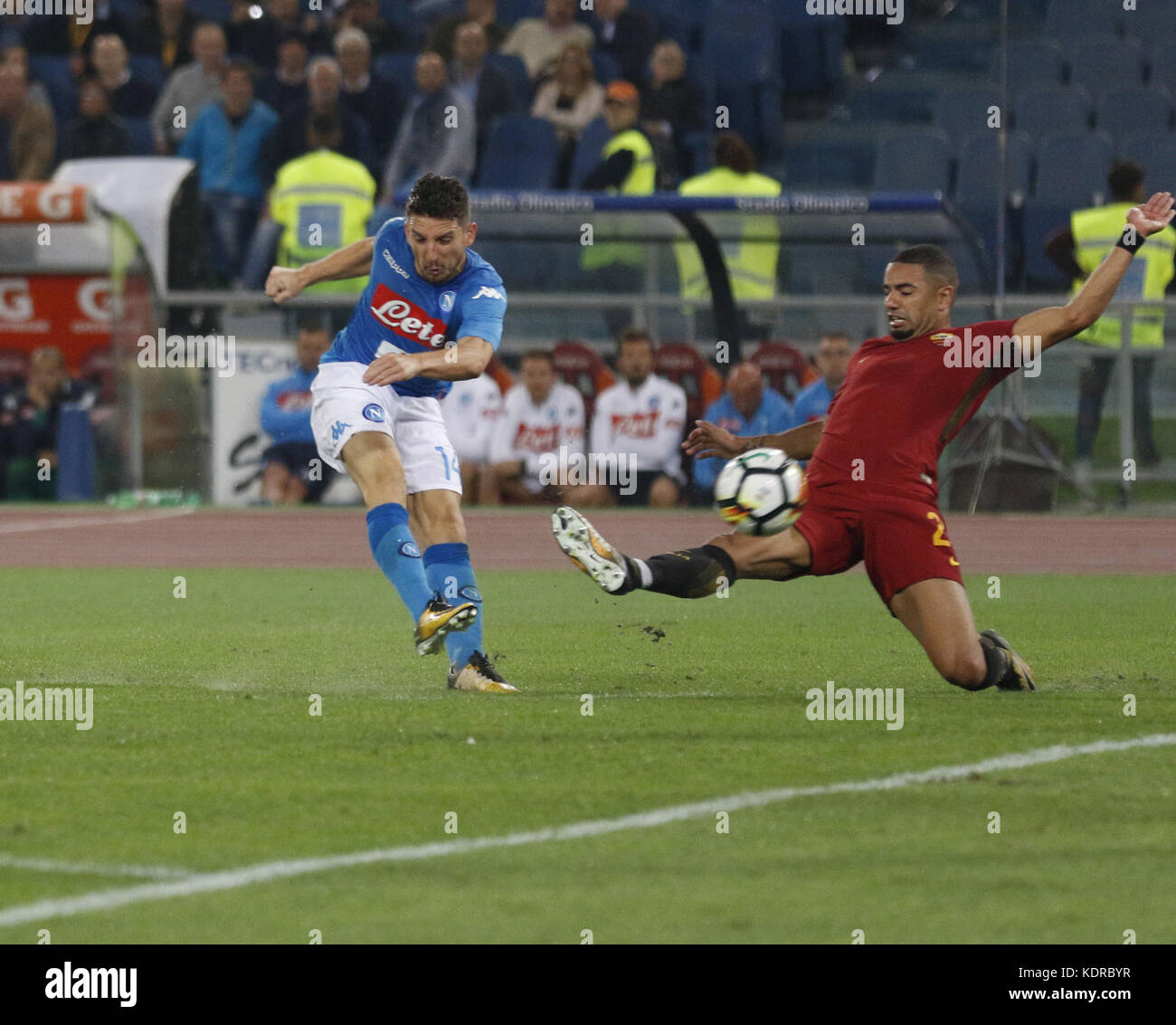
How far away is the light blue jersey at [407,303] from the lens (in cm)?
817

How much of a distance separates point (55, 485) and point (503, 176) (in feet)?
18.2

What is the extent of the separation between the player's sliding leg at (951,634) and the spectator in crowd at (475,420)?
399 inches

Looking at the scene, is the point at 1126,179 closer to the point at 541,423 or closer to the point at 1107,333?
the point at 1107,333

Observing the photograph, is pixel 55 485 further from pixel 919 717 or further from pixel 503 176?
pixel 919 717

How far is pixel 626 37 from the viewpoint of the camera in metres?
21.6

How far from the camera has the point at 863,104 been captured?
23141 millimetres

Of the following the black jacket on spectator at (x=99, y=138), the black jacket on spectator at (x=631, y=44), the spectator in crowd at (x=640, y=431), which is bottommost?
the spectator in crowd at (x=640, y=431)

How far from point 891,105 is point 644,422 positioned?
761cm

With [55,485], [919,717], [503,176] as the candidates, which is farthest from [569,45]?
[919,717]

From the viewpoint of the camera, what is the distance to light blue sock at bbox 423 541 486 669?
25.9 feet

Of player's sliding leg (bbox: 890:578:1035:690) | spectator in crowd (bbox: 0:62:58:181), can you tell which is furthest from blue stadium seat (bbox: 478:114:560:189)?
player's sliding leg (bbox: 890:578:1035:690)

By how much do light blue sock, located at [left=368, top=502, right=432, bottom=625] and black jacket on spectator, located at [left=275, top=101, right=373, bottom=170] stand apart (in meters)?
12.7

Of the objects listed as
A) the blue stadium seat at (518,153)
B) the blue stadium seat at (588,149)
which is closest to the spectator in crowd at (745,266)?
the blue stadium seat at (588,149)

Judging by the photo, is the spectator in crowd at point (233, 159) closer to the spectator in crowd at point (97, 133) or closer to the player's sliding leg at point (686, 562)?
the spectator in crowd at point (97, 133)
